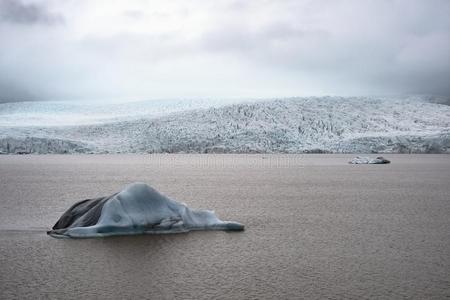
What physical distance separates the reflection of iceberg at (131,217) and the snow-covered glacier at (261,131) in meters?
89.2

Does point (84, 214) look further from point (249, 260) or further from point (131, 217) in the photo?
point (249, 260)

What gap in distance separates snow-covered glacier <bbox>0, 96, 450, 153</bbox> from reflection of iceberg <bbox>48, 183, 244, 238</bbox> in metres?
89.2

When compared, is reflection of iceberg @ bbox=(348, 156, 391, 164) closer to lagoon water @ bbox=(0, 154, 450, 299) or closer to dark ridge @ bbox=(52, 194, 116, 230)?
lagoon water @ bbox=(0, 154, 450, 299)

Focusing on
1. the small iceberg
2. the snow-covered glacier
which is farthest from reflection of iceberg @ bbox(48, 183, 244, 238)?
the snow-covered glacier

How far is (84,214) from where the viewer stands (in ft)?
37.7

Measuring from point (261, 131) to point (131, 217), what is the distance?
9752 cm

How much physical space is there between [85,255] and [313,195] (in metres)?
13.6

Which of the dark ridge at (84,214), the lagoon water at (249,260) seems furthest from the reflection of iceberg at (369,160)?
the dark ridge at (84,214)

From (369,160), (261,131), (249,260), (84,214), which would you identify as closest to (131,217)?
(84,214)

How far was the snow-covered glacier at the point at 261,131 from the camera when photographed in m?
99.7

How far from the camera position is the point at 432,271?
8.09 meters

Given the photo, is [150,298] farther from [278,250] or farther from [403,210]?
[403,210]

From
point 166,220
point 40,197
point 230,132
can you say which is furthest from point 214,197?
point 230,132

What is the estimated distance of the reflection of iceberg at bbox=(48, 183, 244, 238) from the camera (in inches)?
430
